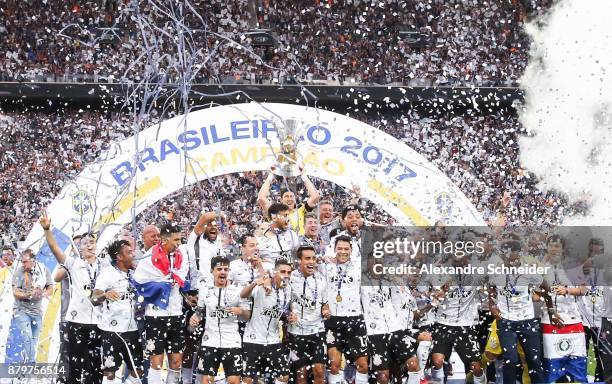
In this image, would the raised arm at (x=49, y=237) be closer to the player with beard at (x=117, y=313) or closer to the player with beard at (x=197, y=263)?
the player with beard at (x=117, y=313)

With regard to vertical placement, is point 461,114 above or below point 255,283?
above

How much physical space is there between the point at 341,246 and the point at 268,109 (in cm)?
251

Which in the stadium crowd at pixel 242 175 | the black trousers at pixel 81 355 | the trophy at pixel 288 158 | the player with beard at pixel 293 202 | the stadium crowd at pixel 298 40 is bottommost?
the black trousers at pixel 81 355

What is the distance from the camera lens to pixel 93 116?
17906mm

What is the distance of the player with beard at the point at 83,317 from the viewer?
7.56 metres

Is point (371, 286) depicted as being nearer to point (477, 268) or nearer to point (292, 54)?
point (477, 268)

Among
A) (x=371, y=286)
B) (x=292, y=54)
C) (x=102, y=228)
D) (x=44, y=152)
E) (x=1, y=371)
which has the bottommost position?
(x=1, y=371)

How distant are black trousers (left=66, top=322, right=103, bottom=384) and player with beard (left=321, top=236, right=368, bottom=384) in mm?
1720

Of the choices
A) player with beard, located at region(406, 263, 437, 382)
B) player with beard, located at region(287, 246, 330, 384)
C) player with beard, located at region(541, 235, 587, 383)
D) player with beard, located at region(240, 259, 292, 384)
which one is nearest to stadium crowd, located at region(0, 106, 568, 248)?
player with beard, located at region(406, 263, 437, 382)

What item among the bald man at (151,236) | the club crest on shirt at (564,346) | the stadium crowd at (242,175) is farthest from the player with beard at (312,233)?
the stadium crowd at (242,175)

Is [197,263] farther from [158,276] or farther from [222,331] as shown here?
[222,331]

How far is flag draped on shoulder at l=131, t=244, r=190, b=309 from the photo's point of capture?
744 cm

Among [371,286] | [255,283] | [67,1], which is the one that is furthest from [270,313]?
[67,1]

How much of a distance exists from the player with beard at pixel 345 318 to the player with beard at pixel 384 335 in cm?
6
